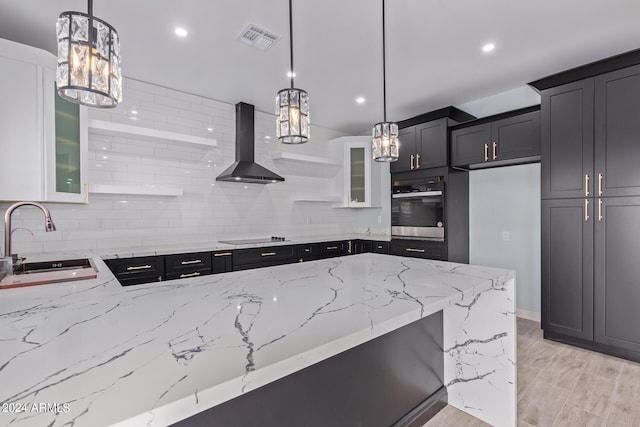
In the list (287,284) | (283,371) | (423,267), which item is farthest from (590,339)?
(283,371)

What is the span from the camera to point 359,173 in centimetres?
471

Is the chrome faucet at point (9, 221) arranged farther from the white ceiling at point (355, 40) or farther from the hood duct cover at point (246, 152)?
the hood duct cover at point (246, 152)

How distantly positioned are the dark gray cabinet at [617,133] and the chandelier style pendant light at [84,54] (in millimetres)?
3476

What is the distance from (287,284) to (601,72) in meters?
3.21

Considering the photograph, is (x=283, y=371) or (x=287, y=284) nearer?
(x=283, y=371)

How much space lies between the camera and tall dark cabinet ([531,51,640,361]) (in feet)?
8.33

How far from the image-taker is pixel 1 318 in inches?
38.9

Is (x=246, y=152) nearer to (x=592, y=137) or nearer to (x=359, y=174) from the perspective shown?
(x=359, y=174)

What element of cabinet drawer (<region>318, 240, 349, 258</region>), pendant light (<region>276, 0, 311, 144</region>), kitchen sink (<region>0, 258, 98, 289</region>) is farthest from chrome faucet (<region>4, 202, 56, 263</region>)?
cabinet drawer (<region>318, 240, 349, 258</region>)

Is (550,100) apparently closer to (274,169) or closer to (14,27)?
(274,169)

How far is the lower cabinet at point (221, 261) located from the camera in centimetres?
315

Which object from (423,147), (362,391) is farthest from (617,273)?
(362,391)

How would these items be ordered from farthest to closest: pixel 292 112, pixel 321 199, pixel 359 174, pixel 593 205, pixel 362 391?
pixel 359 174
pixel 321 199
pixel 593 205
pixel 292 112
pixel 362 391

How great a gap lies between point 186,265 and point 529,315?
3713mm
